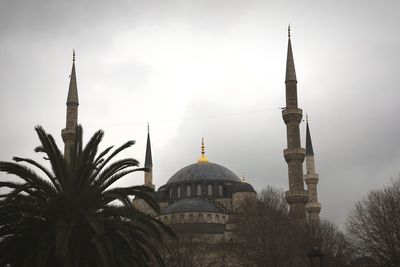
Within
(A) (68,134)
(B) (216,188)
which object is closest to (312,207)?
(B) (216,188)

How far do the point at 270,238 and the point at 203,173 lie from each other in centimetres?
2916

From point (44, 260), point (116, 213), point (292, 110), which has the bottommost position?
point (44, 260)

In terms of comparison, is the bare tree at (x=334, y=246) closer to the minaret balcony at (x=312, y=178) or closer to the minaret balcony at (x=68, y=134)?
the minaret balcony at (x=312, y=178)

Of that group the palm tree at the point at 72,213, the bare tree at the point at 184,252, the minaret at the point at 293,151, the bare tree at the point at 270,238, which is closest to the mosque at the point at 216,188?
the minaret at the point at 293,151

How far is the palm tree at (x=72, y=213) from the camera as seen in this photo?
16250mm

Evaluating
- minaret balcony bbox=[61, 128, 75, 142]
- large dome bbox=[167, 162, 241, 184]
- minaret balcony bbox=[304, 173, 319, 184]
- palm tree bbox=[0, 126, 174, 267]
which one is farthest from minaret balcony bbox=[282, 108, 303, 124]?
palm tree bbox=[0, 126, 174, 267]

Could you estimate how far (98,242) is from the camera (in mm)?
15922

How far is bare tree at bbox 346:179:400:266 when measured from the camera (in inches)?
1254

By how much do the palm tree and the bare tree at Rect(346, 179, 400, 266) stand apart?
18363 millimetres

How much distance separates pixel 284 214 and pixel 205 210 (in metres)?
15.0

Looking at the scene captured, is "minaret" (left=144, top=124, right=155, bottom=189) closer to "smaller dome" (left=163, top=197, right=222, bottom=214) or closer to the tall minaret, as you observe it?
"smaller dome" (left=163, top=197, right=222, bottom=214)

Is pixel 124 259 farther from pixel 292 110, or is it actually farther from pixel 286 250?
pixel 292 110

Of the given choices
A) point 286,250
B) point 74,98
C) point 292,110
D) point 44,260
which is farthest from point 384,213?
point 74,98

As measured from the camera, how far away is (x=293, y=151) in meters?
44.1
